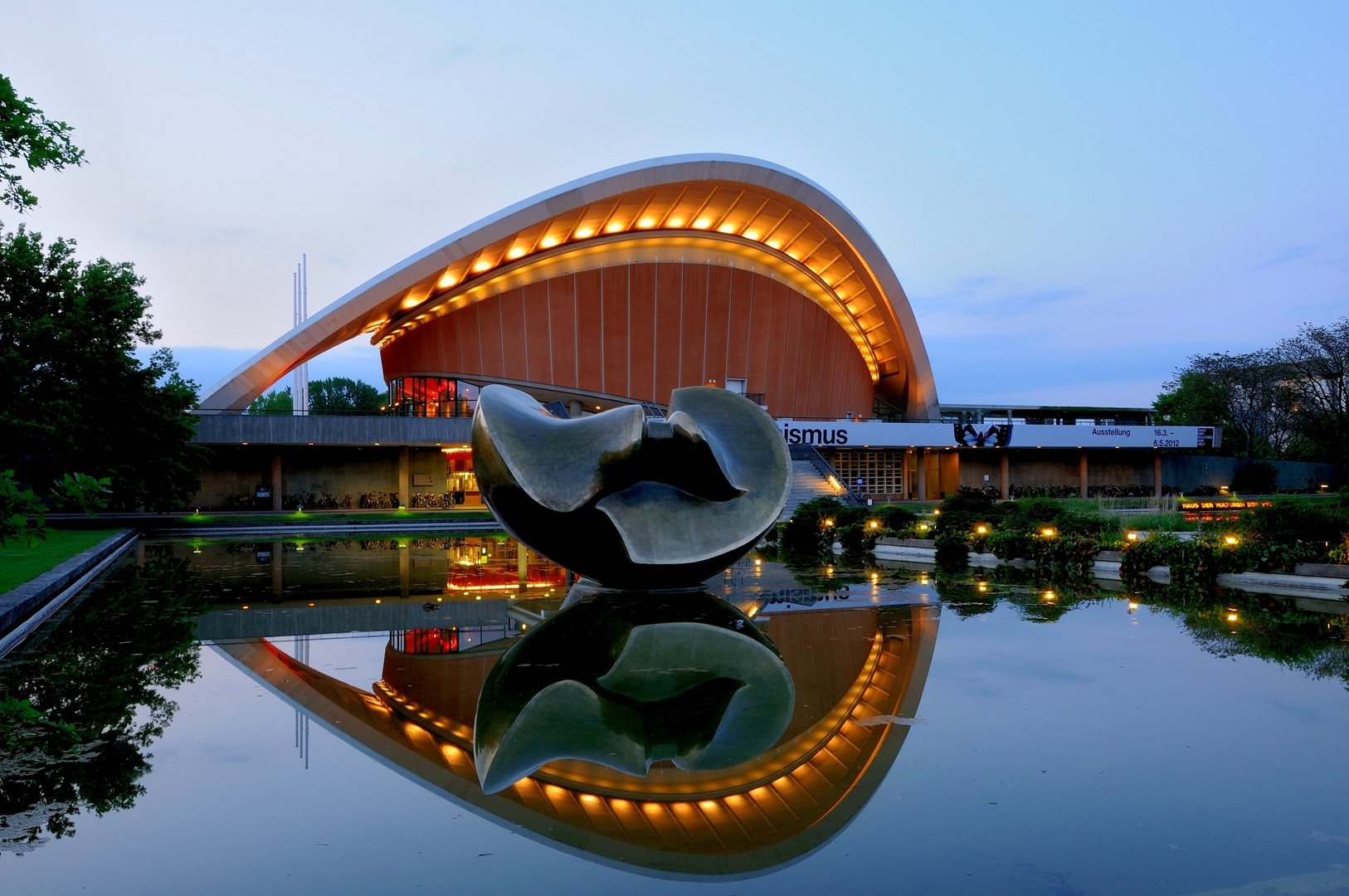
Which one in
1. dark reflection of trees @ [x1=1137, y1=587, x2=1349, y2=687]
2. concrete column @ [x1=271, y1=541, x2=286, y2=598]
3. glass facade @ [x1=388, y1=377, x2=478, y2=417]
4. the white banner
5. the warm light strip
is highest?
the warm light strip

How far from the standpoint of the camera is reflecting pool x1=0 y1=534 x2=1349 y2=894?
4547 millimetres

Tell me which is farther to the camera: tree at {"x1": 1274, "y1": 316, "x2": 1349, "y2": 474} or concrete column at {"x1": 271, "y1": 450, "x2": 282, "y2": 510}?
tree at {"x1": 1274, "y1": 316, "x2": 1349, "y2": 474}

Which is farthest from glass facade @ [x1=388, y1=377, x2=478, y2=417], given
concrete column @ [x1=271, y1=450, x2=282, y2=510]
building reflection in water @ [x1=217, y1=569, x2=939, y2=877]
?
building reflection in water @ [x1=217, y1=569, x2=939, y2=877]

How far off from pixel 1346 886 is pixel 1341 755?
222cm

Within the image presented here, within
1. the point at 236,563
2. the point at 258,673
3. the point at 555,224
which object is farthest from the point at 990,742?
the point at 555,224

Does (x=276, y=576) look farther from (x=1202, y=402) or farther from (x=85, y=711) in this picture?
(x=1202, y=402)

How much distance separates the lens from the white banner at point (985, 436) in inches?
1746

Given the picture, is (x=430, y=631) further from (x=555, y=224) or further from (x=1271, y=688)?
(x=555, y=224)

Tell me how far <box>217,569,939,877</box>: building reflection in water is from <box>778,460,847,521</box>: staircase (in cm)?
2524

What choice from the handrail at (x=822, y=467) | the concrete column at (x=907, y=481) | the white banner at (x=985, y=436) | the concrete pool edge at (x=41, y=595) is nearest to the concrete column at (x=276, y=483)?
the concrete pool edge at (x=41, y=595)

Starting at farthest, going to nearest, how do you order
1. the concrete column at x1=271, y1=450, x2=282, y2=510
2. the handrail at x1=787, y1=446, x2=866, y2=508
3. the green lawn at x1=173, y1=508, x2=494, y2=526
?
the concrete column at x1=271, y1=450, x2=282, y2=510, the handrail at x1=787, y1=446, x2=866, y2=508, the green lawn at x1=173, y1=508, x2=494, y2=526

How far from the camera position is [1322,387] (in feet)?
189

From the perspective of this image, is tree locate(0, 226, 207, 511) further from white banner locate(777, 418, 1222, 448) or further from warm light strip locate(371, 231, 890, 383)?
white banner locate(777, 418, 1222, 448)

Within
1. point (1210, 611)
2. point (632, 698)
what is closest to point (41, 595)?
point (632, 698)
